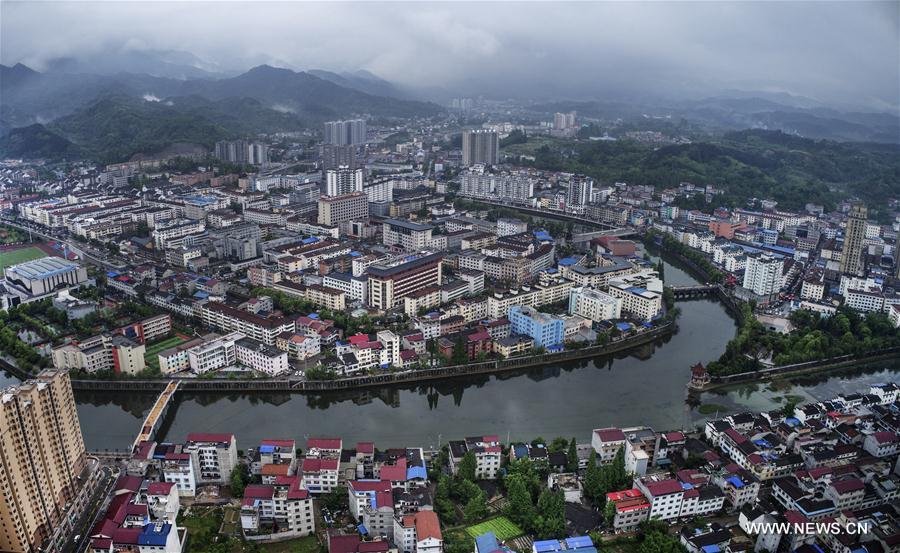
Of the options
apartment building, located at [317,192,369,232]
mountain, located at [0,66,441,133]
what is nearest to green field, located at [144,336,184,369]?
apartment building, located at [317,192,369,232]

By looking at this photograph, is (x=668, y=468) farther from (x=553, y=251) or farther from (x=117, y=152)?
(x=117, y=152)

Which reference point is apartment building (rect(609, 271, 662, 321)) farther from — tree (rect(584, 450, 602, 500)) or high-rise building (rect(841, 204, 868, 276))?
tree (rect(584, 450, 602, 500))

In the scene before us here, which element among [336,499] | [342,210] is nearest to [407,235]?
[342,210]

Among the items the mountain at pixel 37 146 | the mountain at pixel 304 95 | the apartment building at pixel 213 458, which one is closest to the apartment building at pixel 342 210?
the apartment building at pixel 213 458

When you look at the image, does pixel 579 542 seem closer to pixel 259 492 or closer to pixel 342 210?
pixel 259 492

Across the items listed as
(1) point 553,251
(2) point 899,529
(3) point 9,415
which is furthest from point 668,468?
(1) point 553,251

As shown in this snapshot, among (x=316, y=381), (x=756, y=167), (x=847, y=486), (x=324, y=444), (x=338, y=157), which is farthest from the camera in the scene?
(x=756, y=167)
